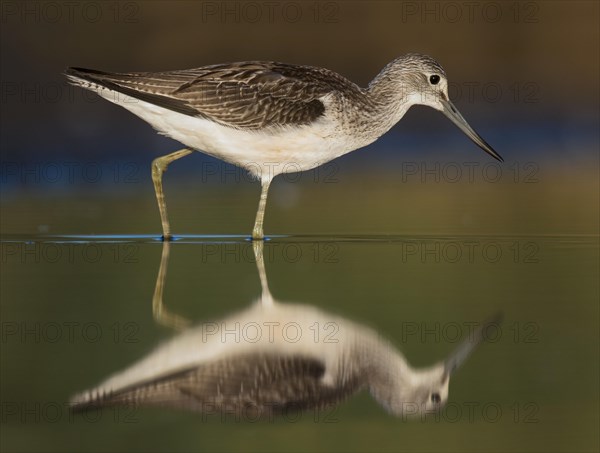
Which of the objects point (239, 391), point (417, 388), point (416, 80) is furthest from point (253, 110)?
point (239, 391)

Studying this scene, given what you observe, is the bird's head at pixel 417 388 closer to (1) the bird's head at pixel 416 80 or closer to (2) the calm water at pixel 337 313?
(2) the calm water at pixel 337 313

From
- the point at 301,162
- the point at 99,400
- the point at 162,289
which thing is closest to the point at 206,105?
the point at 301,162

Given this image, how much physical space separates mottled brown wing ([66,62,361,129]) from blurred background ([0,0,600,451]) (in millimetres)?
1132

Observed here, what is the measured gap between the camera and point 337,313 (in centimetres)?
743

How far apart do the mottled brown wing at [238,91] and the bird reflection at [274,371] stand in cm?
318

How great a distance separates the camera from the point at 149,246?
398 inches

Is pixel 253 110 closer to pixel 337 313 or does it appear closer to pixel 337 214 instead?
pixel 337 214

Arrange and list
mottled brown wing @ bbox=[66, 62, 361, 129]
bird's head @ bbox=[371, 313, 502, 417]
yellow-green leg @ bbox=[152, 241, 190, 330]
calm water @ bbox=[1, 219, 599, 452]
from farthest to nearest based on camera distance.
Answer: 1. mottled brown wing @ bbox=[66, 62, 361, 129]
2. yellow-green leg @ bbox=[152, 241, 190, 330]
3. bird's head @ bbox=[371, 313, 502, 417]
4. calm water @ bbox=[1, 219, 599, 452]

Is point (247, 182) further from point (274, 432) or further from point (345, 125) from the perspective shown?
point (274, 432)

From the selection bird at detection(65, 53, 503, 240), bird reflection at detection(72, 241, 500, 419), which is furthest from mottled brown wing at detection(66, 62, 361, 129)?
bird reflection at detection(72, 241, 500, 419)

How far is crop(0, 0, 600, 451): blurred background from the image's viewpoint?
5.62m

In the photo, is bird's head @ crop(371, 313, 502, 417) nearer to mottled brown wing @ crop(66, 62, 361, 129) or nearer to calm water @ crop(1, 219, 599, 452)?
calm water @ crop(1, 219, 599, 452)

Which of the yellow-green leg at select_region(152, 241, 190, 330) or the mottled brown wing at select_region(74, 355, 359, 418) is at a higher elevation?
the yellow-green leg at select_region(152, 241, 190, 330)

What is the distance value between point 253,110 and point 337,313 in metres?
3.27
